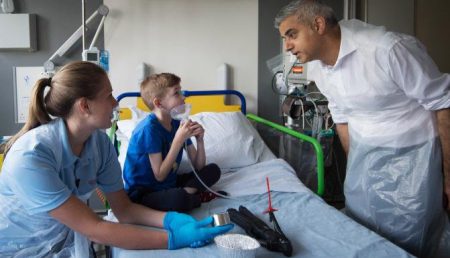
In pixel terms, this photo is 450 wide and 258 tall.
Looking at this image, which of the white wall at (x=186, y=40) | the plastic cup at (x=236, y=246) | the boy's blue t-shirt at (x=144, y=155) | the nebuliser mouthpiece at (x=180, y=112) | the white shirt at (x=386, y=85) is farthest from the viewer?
the white wall at (x=186, y=40)

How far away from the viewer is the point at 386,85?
1.48 metres

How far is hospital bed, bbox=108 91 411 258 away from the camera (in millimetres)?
1277

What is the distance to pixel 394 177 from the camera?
1566 mm

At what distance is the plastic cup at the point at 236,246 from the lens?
1136mm

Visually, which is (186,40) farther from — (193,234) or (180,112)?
(193,234)

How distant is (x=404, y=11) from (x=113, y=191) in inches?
114

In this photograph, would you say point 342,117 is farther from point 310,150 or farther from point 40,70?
point 40,70

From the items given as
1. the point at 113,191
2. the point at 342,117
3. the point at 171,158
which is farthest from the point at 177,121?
the point at 342,117

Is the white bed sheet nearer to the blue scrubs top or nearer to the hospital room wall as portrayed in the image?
the blue scrubs top

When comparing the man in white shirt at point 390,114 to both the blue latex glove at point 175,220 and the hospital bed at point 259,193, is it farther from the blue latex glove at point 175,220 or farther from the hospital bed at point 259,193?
the blue latex glove at point 175,220

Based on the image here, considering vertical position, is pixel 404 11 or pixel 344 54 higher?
pixel 404 11

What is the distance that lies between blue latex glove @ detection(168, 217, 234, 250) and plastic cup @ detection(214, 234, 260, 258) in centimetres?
4

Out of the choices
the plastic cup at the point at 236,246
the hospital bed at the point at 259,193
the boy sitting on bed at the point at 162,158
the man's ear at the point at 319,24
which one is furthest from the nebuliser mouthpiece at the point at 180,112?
the plastic cup at the point at 236,246

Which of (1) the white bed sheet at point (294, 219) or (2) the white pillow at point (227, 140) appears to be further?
(2) the white pillow at point (227, 140)
